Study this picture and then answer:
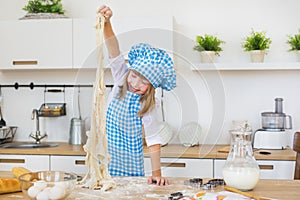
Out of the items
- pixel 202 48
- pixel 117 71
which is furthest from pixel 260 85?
pixel 117 71

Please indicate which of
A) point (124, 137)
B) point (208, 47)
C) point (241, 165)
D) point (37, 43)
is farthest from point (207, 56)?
point (241, 165)

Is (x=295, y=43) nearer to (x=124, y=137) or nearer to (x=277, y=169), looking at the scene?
(x=277, y=169)

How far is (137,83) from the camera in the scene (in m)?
1.41

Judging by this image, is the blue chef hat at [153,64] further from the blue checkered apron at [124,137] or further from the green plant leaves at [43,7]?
the green plant leaves at [43,7]

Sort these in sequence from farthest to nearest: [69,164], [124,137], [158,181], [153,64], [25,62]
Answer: [25,62] < [69,164] < [124,137] < [158,181] < [153,64]

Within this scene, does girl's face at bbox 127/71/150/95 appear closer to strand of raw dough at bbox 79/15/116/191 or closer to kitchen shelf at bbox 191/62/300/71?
strand of raw dough at bbox 79/15/116/191

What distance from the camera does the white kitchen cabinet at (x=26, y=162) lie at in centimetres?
292

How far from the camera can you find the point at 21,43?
3.12 meters

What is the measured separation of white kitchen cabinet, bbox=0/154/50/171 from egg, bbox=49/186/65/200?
169 cm

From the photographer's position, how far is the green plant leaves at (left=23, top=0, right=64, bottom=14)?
3.17 m

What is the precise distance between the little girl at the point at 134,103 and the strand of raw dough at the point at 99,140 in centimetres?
10

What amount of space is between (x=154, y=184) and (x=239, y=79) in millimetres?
1813

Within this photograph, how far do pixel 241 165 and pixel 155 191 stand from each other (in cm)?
30

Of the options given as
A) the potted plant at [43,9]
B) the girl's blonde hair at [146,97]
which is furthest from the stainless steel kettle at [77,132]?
the girl's blonde hair at [146,97]
